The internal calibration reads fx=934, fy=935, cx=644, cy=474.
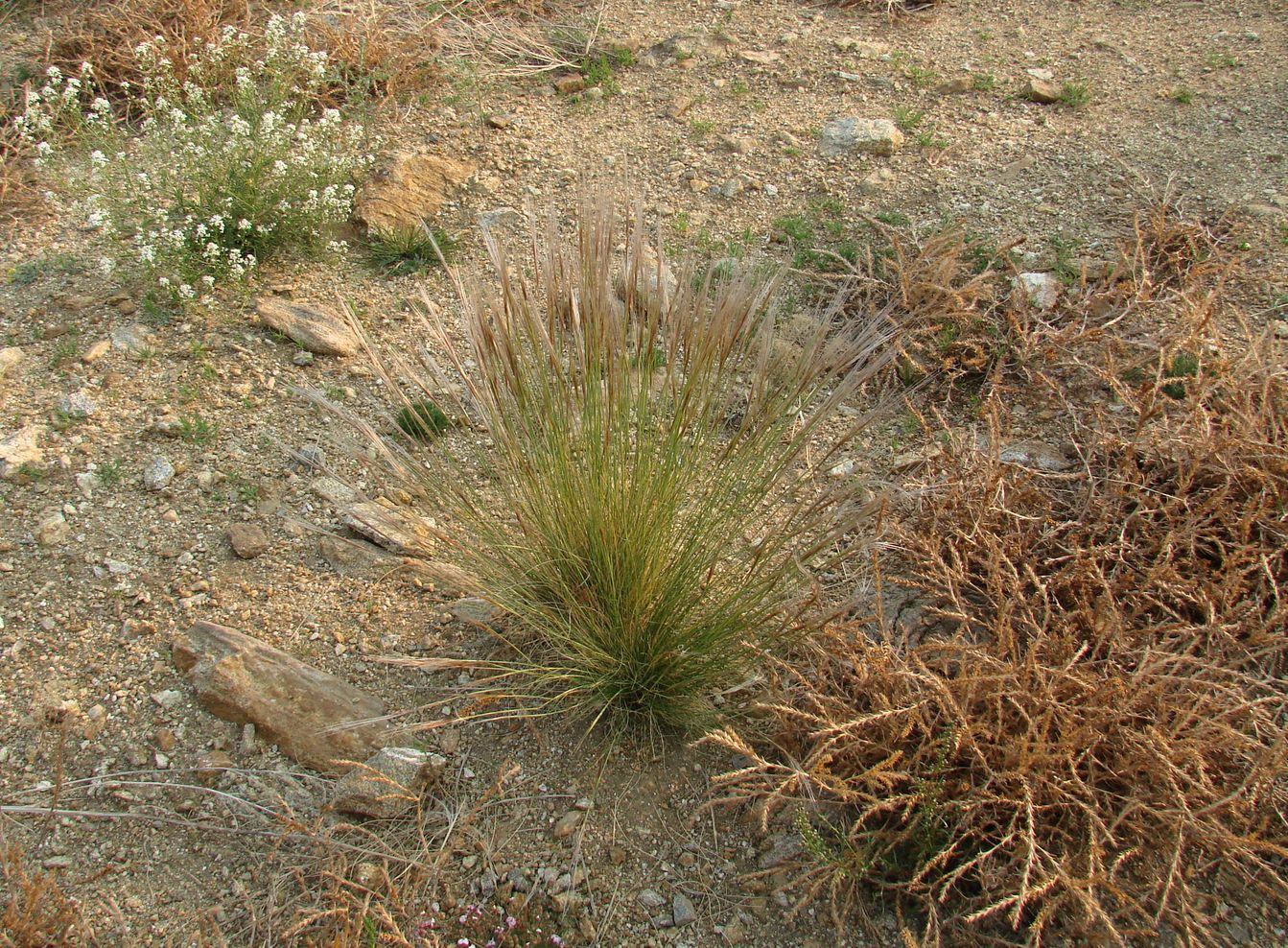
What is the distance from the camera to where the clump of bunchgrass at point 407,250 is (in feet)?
12.7

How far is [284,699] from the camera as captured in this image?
8.00ft

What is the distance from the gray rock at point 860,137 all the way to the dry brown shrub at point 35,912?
13.3 ft

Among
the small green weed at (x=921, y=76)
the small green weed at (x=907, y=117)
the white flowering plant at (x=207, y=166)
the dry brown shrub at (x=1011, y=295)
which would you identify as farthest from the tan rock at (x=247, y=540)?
the small green weed at (x=921, y=76)

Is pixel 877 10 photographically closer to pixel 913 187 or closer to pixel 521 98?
pixel 913 187

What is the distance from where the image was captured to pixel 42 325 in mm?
3498

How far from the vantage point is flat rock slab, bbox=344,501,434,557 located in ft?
8.27

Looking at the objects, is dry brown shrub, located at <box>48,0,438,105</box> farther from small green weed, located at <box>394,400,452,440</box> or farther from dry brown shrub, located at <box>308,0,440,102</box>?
small green weed, located at <box>394,400,452,440</box>

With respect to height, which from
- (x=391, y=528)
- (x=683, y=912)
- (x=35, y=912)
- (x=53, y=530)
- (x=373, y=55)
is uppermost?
(x=373, y=55)

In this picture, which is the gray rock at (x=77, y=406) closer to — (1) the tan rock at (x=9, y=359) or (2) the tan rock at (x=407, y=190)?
(1) the tan rock at (x=9, y=359)

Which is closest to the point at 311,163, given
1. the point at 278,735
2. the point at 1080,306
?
the point at 278,735

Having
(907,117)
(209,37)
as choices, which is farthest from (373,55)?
(907,117)

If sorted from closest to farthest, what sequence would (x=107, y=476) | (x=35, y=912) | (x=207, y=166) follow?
(x=35, y=912) → (x=107, y=476) → (x=207, y=166)

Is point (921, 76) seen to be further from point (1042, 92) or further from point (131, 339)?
point (131, 339)

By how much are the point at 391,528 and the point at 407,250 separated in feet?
5.60
